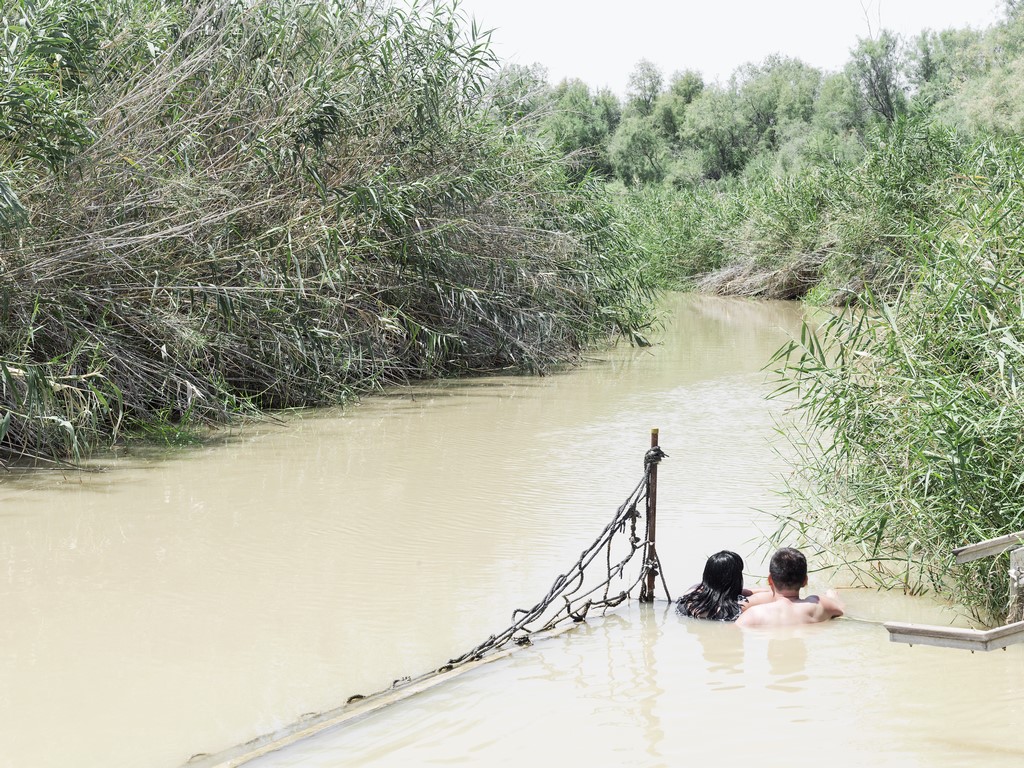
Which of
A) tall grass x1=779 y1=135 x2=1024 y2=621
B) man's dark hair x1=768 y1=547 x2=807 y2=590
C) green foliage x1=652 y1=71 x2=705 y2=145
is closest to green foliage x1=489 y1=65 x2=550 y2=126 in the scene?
tall grass x1=779 y1=135 x2=1024 y2=621

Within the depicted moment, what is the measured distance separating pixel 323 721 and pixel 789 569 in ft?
7.41

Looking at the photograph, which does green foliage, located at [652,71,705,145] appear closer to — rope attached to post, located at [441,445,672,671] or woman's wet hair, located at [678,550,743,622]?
rope attached to post, located at [441,445,672,671]

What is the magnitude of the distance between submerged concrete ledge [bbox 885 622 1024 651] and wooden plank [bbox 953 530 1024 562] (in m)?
0.69

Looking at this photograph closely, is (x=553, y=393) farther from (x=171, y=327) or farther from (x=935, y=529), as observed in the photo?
Answer: (x=935, y=529)

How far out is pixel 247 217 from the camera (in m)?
11.1

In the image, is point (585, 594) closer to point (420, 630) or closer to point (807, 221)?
point (420, 630)

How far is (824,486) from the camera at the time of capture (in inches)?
Answer: 250

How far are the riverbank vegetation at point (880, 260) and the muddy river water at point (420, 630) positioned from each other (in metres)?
0.52

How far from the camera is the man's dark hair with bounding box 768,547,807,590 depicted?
17.4ft

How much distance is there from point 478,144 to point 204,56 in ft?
13.6

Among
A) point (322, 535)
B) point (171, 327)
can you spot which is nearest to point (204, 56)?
point (171, 327)

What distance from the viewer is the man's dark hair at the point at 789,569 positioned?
5293 millimetres

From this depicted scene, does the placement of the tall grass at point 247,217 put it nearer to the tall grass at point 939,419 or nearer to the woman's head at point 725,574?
the woman's head at point 725,574

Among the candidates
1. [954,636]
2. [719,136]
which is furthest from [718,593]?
[719,136]
